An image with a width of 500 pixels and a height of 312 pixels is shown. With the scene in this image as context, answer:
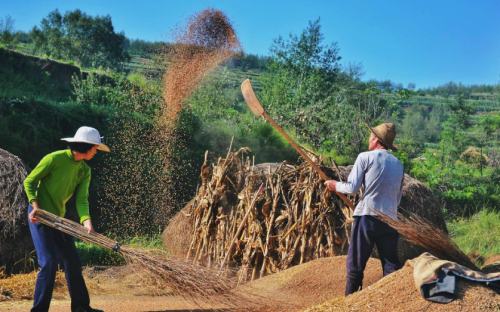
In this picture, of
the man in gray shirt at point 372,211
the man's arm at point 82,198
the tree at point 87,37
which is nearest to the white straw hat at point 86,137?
the man's arm at point 82,198

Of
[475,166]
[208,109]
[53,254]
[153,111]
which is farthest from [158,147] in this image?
[475,166]

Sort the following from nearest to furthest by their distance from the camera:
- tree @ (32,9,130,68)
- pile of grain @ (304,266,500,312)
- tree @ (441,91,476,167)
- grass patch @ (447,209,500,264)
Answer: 1. pile of grain @ (304,266,500,312)
2. grass patch @ (447,209,500,264)
3. tree @ (441,91,476,167)
4. tree @ (32,9,130,68)

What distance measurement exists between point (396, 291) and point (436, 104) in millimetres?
65171

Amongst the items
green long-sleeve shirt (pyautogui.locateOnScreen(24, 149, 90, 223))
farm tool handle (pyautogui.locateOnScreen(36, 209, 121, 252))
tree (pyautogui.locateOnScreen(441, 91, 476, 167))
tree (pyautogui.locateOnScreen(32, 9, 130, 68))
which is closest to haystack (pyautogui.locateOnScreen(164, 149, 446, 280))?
farm tool handle (pyautogui.locateOnScreen(36, 209, 121, 252))

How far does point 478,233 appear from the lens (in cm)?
1023

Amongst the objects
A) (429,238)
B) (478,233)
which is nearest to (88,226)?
(429,238)

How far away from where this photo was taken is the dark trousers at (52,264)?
12.6ft

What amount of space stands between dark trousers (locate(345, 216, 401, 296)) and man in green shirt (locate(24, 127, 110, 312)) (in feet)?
7.77

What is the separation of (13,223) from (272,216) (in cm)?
344

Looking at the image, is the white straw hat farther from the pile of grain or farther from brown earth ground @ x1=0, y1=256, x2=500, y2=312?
the pile of grain

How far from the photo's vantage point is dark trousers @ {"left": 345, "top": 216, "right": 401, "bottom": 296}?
161 inches

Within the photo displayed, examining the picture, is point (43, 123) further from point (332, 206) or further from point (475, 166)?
point (475, 166)

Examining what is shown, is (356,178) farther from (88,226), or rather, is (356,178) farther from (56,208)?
(56,208)

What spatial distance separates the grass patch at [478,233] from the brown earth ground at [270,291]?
5.00 m
